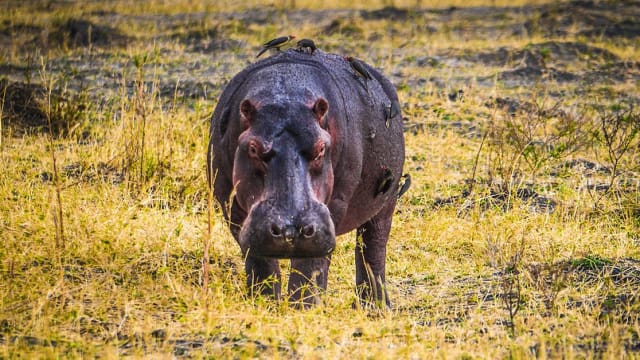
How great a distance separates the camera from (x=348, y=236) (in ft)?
24.5

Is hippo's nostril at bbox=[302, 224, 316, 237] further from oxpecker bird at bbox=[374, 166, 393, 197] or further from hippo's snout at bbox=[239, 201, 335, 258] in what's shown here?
oxpecker bird at bbox=[374, 166, 393, 197]

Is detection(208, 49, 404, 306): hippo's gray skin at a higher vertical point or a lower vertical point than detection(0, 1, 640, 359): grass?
higher

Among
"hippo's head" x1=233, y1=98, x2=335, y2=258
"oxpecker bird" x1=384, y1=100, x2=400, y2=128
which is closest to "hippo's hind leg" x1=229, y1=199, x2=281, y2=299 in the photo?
"hippo's head" x1=233, y1=98, x2=335, y2=258

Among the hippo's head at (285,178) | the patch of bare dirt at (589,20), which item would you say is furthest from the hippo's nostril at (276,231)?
the patch of bare dirt at (589,20)

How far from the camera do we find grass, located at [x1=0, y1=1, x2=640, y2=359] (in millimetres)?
4695

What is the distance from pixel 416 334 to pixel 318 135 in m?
1.14


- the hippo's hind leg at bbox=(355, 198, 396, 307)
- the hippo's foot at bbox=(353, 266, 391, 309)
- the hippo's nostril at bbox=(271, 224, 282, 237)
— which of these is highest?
the hippo's nostril at bbox=(271, 224, 282, 237)

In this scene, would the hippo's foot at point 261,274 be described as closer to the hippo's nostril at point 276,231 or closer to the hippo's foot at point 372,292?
the hippo's foot at point 372,292

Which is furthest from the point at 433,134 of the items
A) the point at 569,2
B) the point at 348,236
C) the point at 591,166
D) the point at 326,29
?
the point at 569,2

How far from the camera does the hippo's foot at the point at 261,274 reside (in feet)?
17.3

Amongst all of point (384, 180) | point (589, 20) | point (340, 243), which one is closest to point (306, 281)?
point (384, 180)

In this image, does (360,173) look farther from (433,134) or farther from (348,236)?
(433,134)

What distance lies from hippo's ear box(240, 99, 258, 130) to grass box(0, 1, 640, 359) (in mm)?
627

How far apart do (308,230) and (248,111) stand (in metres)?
0.69
